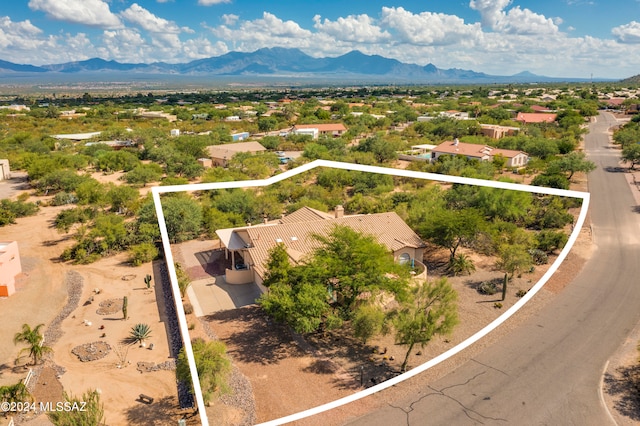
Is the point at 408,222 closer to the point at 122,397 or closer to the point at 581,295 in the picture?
the point at 581,295

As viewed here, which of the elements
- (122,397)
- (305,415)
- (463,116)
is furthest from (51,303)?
(463,116)

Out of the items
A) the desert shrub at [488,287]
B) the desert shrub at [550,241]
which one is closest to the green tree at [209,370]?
the desert shrub at [488,287]

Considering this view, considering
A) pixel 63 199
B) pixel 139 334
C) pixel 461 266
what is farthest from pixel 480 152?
pixel 139 334

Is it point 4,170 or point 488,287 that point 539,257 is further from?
point 4,170

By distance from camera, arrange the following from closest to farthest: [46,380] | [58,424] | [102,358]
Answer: [58,424] < [46,380] < [102,358]

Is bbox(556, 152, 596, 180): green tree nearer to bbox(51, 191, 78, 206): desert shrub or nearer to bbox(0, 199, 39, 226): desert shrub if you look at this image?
bbox(51, 191, 78, 206): desert shrub

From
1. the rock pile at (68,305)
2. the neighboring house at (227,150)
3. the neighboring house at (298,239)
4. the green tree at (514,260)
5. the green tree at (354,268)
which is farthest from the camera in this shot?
the neighboring house at (227,150)

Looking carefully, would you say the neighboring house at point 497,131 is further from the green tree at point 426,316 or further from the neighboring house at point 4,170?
the neighboring house at point 4,170
